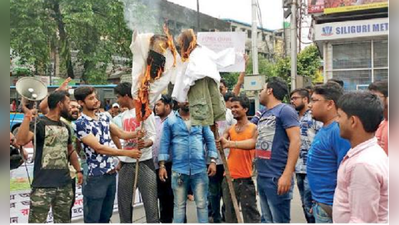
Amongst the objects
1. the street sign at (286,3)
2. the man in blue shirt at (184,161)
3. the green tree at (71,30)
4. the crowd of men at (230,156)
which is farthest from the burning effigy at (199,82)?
the green tree at (71,30)

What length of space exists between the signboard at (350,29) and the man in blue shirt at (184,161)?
10.3m

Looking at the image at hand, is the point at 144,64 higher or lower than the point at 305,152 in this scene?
higher

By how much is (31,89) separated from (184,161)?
1876 mm

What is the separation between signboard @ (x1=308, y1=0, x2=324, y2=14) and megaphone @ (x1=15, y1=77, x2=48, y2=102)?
12429mm

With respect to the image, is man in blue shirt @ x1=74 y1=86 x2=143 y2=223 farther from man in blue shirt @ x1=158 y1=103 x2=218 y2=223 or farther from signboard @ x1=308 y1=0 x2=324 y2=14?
signboard @ x1=308 y1=0 x2=324 y2=14

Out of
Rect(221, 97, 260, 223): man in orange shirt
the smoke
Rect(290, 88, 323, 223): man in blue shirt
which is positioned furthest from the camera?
Rect(290, 88, 323, 223): man in blue shirt

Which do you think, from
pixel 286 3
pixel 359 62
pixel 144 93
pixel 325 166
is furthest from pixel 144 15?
pixel 359 62

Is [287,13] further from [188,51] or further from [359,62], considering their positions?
[188,51]

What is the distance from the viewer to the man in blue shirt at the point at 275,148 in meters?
3.82

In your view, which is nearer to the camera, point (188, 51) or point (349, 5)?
point (188, 51)

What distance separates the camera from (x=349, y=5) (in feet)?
46.7

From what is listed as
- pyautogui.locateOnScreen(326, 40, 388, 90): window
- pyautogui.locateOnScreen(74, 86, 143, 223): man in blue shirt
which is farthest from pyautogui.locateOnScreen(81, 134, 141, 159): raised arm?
pyautogui.locateOnScreen(326, 40, 388, 90): window

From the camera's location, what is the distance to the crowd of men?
2391 millimetres

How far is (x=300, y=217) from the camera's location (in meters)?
5.97
